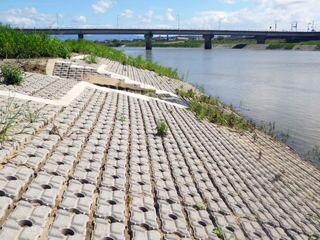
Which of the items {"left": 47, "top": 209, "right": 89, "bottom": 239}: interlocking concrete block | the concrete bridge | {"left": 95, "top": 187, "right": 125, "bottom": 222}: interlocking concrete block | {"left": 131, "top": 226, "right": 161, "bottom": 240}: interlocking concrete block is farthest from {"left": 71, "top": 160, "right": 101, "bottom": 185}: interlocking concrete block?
the concrete bridge

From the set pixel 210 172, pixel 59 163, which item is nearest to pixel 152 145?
pixel 210 172

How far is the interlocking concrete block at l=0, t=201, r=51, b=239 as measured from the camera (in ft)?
10.4

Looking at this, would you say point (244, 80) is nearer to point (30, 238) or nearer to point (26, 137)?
point (26, 137)

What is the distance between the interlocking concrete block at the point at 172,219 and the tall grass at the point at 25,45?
11772 mm

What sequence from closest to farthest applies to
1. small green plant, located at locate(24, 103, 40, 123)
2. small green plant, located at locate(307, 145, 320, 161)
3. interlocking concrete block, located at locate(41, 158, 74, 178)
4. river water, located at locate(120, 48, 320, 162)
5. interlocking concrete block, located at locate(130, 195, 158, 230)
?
interlocking concrete block, located at locate(130, 195, 158, 230), interlocking concrete block, located at locate(41, 158, 74, 178), small green plant, located at locate(24, 103, 40, 123), small green plant, located at locate(307, 145, 320, 161), river water, located at locate(120, 48, 320, 162)

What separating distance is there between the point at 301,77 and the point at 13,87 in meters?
27.9

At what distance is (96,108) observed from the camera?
859cm

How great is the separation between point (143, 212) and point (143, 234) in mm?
482

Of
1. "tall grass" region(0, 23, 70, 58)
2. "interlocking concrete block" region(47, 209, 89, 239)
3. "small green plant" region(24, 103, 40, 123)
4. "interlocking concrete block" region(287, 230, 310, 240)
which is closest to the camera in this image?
"interlocking concrete block" region(47, 209, 89, 239)

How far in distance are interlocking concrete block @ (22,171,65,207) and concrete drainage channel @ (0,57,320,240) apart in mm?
11

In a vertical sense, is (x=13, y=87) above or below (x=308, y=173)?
above

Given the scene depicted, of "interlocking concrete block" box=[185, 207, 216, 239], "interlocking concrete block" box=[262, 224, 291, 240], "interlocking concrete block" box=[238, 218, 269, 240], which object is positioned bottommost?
"interlocking concrete block" box=[262, 224, 291, 240]

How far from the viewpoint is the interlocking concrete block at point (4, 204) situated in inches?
134

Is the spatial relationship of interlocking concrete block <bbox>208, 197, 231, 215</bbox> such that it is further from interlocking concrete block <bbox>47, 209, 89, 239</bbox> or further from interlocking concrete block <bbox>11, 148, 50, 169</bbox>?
interlocking concrete block <bbox>11, 148, 50, 169</bbox>
